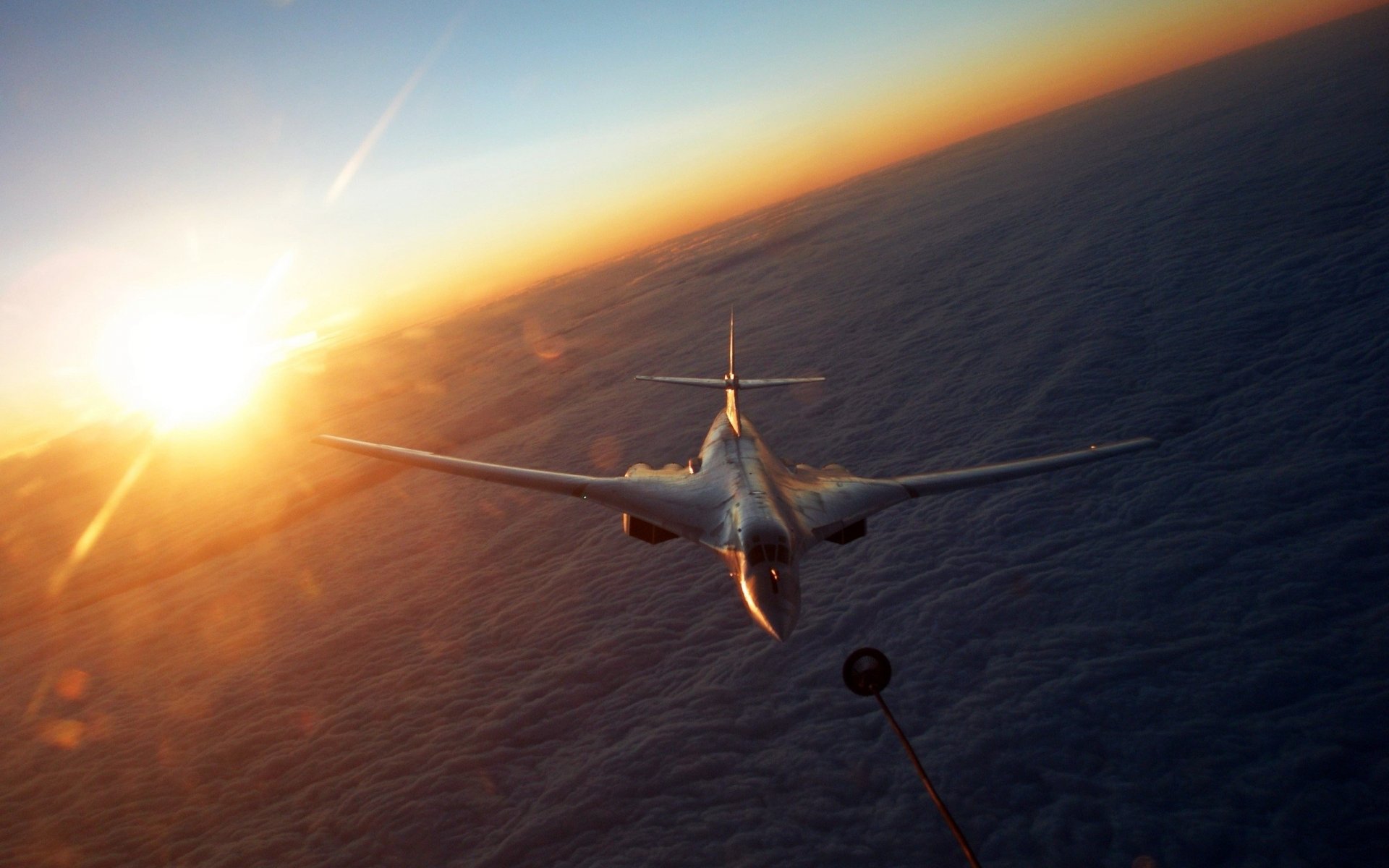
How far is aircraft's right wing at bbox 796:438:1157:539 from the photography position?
16562 millimetres

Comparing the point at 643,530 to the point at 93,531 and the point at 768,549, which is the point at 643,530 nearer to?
the point at 768,549

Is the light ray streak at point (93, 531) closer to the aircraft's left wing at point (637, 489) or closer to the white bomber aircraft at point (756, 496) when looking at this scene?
the aircraft's left wing at point (637, 489)

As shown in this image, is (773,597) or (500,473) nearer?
(773,597)

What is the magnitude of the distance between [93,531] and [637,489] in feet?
246

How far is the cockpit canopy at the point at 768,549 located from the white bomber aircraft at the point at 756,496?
0.7 inches

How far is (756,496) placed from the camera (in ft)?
50.8

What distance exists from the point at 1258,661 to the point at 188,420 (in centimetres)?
22115

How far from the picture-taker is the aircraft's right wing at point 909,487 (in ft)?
54.3

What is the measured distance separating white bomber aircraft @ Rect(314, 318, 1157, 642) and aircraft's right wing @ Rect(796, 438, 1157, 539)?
32mm

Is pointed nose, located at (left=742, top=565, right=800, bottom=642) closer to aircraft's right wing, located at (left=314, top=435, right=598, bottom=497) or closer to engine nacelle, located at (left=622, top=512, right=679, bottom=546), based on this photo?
engine nacelle, located at (left=622, top=512, right=679, bottom=546)

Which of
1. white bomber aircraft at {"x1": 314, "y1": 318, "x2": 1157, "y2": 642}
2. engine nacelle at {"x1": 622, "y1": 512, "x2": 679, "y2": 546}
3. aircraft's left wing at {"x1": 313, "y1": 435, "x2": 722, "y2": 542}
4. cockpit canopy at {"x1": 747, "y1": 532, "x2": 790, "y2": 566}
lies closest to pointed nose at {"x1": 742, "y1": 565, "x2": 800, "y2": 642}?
white bomber aircraft at {"x1": 314, "y1": 318, "x2": 1157, "y2": 642}

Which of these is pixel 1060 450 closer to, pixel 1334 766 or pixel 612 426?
pixel 1334 766

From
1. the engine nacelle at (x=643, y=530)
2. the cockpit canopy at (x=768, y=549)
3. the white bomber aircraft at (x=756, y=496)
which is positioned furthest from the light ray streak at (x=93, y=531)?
the cockpit canopy at (x=768, y=549)

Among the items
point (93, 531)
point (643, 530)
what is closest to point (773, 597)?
point (643, 530)
